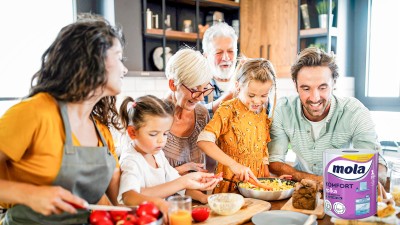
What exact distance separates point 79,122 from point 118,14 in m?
2.24

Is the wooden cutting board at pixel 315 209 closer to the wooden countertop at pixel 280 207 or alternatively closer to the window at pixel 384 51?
the wooden countertop at pixel 280 207

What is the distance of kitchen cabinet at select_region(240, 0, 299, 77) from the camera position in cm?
387

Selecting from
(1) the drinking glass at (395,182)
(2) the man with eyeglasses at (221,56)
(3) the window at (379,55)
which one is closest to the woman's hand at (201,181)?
(1) the drinking glass at (395,182)

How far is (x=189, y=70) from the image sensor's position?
1.95m

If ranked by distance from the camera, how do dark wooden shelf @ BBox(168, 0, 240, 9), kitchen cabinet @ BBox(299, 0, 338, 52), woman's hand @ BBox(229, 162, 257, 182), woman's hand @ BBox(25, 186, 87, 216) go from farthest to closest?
1. dark wooden shelf @ BBox(168, 0, 240, 9)
2. kitchen cabinet @ BBox(299, 0, 338, 52)
3. woman's hand @ BBox(229, 162, 257, 182)
4. woman's hand @ BBox(25, 186, 87, 216)

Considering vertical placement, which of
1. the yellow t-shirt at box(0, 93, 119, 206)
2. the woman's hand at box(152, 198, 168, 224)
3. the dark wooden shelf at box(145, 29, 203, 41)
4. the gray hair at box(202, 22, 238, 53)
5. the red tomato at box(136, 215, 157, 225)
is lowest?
the woman's hand at box(152, 198, 168, 224)

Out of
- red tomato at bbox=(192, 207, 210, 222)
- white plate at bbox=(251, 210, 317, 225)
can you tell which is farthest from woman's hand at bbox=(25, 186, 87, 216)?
white plate at bbox=(251, 210, 317, 225)

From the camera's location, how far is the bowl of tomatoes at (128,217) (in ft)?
3.50

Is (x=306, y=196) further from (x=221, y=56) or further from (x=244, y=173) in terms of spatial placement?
(x=221, y=56)

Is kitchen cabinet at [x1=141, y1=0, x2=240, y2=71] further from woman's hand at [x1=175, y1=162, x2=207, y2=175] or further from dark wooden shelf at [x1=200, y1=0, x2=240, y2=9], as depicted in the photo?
woman's hand at [x1=175, y1=162, x2=207, y2=175]

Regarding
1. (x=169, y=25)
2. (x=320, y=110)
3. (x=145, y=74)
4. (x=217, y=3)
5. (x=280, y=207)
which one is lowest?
(x=280, y=207)

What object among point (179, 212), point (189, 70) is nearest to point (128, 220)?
point (179, 212)

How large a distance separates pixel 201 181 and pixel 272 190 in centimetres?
32

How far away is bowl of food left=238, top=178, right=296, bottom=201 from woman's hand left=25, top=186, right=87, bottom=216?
2.54 ft
